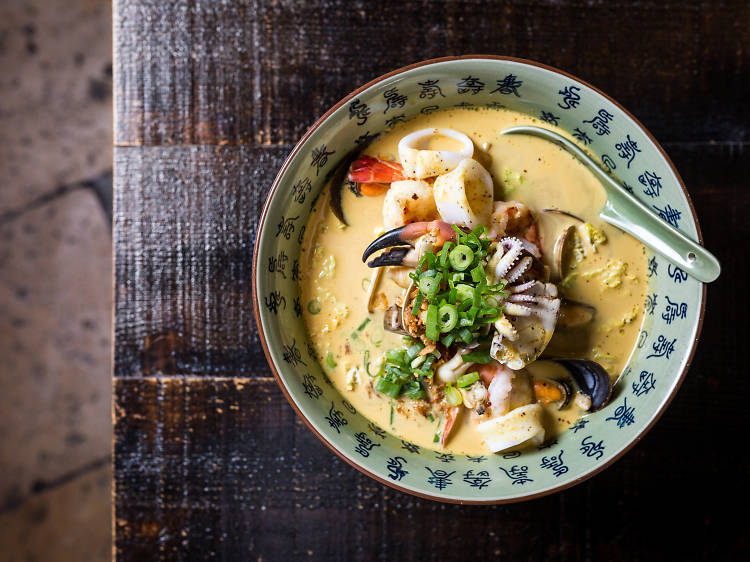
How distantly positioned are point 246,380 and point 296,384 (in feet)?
1.23

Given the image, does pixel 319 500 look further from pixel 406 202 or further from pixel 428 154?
pixel 428 154

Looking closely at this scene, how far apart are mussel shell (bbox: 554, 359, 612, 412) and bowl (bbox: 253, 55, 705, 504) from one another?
5 cm

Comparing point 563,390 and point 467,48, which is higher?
point 467,48

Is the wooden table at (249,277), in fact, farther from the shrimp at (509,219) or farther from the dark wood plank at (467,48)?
the shrimp at (509,219)

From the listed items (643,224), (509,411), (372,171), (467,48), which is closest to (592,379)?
(509,411)

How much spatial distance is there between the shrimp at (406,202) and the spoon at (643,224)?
0.33 m

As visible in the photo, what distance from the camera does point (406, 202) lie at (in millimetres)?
1849

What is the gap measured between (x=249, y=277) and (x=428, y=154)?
0.76m

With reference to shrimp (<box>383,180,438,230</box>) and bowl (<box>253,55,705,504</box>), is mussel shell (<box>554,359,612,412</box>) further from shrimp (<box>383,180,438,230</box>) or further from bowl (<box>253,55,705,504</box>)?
shrimp (<box>383,180,438,230</box>)

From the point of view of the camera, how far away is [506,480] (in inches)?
71.7

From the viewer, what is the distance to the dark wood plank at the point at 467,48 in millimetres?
2043

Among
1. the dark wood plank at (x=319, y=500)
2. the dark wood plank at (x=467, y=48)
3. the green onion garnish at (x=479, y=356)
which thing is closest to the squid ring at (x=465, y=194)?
the green onion garnish at (x=479, y=356)

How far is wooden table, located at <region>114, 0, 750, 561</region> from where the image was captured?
80.6 inches

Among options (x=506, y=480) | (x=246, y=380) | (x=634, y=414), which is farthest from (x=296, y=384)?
(x=634, y=414)
